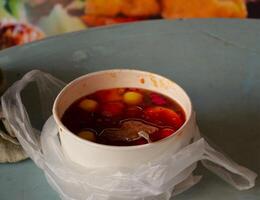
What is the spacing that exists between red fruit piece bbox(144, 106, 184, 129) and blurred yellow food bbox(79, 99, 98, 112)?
0.24 ft

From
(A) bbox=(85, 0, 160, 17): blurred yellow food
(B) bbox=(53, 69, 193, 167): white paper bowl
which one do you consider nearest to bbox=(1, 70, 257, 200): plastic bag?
(B) bbox=(53, 69, 193, 167): white paper bowl

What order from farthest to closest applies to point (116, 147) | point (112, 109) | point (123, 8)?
point (123, 8) → point (112, 109) → point (116, 147)

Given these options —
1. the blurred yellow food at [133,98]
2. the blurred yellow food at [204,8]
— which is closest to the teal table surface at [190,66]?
the blurred yellow food at [133,98]

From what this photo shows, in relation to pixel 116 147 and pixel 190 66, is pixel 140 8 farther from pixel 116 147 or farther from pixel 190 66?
pixel 116 147

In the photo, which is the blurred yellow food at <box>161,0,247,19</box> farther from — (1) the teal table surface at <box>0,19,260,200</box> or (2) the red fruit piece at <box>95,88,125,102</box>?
(2) the red fruit piece at <box>95,88,125,102</box>

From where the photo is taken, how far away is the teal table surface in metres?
0.69

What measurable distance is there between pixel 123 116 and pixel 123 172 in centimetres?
10

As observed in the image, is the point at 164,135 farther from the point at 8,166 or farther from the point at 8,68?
the point at 8,68

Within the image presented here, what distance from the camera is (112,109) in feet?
2.22

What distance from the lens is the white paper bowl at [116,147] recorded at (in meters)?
0.58

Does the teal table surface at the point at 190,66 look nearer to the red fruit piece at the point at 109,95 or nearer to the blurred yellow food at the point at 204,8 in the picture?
the red fruit piece at the point at 109,95

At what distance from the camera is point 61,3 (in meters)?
1.75

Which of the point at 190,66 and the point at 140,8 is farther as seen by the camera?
the point at 140,8

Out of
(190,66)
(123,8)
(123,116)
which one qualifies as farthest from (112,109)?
(123,8)
